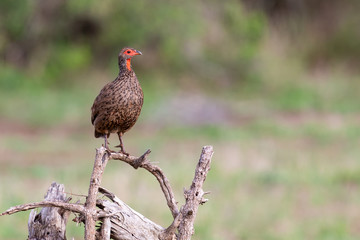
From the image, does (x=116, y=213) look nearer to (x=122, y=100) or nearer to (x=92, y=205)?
(x=92, y=205)

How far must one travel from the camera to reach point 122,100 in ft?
11.4

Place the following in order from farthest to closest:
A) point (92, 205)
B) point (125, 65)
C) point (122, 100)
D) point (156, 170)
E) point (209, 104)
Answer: point (209, 104), point (125, 65), point (122, 100), point (156, 170), point (92, 205)

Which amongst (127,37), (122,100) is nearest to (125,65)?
(122,100)

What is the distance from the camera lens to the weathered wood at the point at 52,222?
3.44 meters

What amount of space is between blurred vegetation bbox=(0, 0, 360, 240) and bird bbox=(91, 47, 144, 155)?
12.3 feet

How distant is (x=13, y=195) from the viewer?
325 inches

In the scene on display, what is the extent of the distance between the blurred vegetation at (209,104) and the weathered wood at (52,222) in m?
3.65

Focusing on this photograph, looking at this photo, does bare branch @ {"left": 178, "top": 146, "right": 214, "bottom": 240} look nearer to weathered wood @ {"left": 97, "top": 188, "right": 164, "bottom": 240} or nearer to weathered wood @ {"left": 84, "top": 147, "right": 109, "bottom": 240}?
weathered wood @ {"left": 97, "top": 188, "right": 164, "bottom": 240}

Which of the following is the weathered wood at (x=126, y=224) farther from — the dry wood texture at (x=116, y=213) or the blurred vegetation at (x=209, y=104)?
the blurred vegetation at (x=209, y=104)

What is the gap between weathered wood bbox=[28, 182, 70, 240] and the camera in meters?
3.44


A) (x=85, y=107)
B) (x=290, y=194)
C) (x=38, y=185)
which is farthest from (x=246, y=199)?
(x=85, y=107)

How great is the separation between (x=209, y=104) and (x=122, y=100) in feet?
41.5

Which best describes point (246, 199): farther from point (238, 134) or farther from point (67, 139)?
point (67, 139)

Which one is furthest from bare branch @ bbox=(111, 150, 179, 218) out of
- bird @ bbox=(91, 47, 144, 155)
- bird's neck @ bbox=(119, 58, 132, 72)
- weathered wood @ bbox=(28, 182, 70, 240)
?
bird's neck @ bbox=(119, 58, 132, 72)
